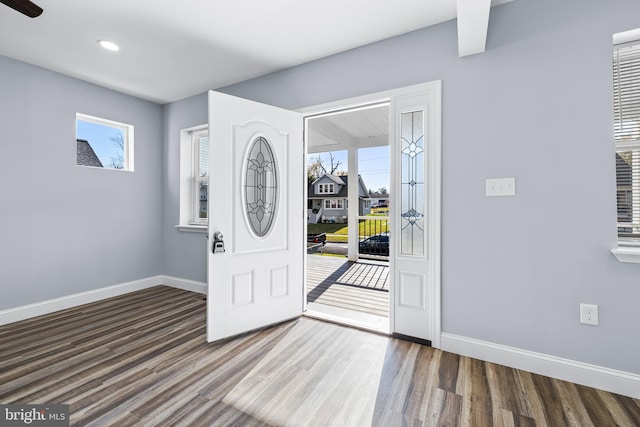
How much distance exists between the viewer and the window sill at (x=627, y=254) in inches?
70.3

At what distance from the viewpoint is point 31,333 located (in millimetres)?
2756

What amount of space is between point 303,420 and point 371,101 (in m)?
2.52

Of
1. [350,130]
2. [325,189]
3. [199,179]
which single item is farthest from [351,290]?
[325,189]

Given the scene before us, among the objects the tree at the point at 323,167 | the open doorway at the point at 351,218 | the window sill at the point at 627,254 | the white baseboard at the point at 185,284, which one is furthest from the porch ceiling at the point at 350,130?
the window sill at the point at 627,254

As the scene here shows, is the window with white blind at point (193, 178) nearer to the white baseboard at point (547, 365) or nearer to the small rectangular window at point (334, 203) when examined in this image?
the white baseboard at point (547, 365)

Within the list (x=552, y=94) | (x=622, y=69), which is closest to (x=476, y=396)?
(x=552, y=94)

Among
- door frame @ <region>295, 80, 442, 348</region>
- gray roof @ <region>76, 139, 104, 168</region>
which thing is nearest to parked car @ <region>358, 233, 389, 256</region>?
door frame @ <region>295, 80, 442, 348</region>

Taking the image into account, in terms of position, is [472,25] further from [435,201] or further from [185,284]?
[185,284]

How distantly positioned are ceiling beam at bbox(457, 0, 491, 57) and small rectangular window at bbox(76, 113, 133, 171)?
4137 millimetres

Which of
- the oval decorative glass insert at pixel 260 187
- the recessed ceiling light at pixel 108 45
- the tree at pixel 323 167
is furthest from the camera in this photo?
the tree at pixel 323 167

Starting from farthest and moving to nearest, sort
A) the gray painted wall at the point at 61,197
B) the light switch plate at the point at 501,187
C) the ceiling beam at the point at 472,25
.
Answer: the gray painted wall at the point at 61,197
the light switch plate at the point at 501,187
the ceiling beam at the point at 472,25

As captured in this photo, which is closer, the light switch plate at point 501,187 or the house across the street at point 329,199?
the light switch plate at point 501,187

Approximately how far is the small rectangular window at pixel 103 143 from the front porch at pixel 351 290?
3.15 meters

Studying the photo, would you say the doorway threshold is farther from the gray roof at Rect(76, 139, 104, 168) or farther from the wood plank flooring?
the gray roof at Rect(76, 139, 104, 168)
